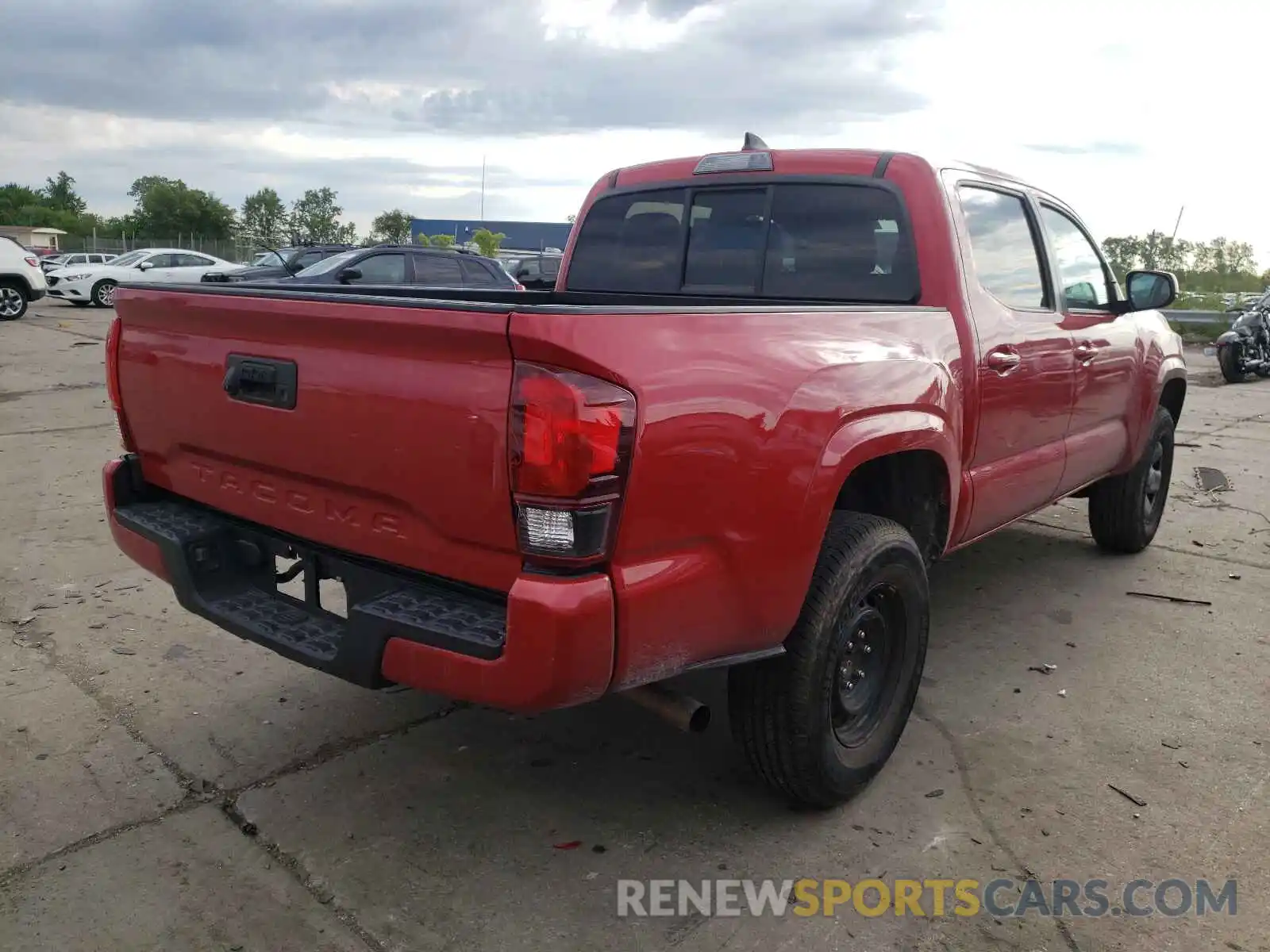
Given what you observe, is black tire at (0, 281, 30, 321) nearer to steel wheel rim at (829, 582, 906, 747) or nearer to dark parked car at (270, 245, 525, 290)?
dark parked car at (270, 245, 525, 290)

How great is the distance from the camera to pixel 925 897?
2.62m

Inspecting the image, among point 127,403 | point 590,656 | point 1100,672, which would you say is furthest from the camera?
point 1100,672

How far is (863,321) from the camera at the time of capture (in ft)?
9.47

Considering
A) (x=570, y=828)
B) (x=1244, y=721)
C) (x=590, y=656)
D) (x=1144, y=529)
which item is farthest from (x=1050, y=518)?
(x=590, y=656)

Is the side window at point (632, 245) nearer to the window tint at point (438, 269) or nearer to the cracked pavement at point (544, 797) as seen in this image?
the cracked pavement at point (544, 797)

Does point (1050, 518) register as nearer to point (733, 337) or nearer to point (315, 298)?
point (733, 337)

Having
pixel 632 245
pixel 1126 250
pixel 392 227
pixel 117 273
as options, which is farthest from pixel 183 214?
pixel 632 245

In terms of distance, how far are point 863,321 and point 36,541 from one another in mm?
4646

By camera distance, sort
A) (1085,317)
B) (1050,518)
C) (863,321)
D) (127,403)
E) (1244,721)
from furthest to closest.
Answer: (1050,518)
(1085,317)
(1244,721)
(127,403)
(863,321)

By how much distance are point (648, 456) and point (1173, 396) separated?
4.80 meters

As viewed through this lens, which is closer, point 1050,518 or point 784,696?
point 784,696

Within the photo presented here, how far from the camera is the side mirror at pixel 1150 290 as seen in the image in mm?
4895

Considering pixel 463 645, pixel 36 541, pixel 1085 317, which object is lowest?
pixel 36 541

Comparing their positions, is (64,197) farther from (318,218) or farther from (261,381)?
(261,381)
